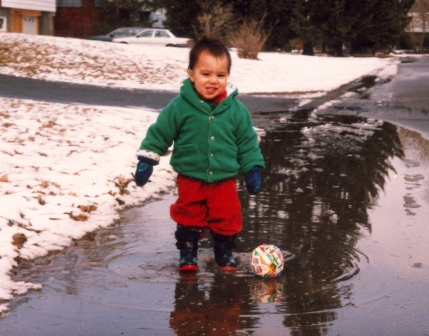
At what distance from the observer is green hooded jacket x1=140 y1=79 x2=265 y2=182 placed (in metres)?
4.78

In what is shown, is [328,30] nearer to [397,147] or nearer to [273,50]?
[273,50]

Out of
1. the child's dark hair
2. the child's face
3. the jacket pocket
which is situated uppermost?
the child's dark hair

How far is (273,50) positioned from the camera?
51.3m

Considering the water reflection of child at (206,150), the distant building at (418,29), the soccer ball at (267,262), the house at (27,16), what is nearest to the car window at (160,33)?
the house at (27,16)

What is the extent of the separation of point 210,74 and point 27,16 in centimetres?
3882

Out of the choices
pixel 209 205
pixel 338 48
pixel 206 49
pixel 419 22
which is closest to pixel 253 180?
pixel 209 205

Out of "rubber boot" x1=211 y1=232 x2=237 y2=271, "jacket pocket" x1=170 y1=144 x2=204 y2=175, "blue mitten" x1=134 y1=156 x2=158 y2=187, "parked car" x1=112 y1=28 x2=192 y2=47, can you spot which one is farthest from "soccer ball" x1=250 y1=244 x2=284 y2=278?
"parked car" x1=112 y1=28 x2=192 y2=47

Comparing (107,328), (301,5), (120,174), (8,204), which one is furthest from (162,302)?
(301,5)

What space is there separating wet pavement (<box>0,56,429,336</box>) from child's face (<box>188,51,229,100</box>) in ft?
3.53

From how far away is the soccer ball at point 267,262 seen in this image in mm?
4590

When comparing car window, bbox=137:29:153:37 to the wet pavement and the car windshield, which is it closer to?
the car windshield

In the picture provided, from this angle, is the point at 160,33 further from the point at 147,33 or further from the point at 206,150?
the point at 206,150

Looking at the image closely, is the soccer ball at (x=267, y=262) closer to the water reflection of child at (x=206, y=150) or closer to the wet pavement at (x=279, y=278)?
the wet pavement at (x=279, y=278)

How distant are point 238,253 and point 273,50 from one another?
46907 millimetres
